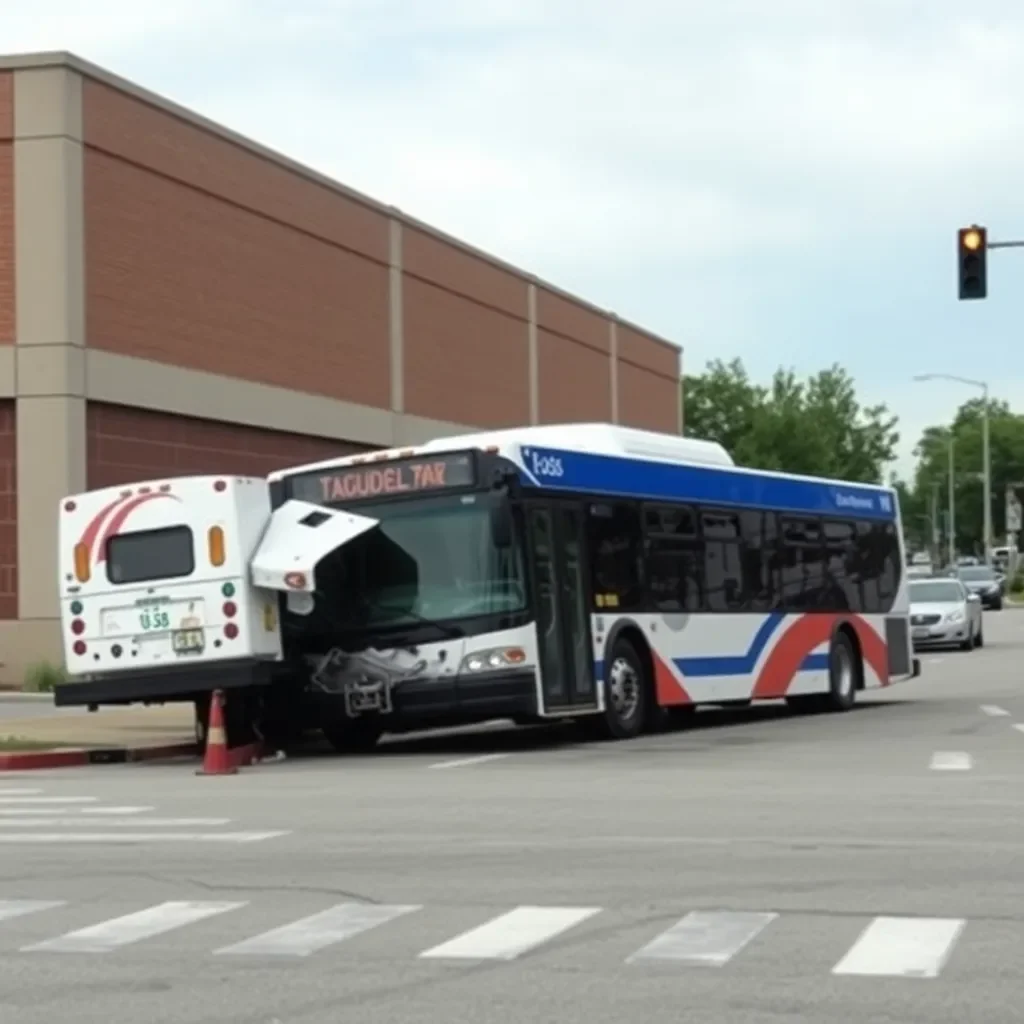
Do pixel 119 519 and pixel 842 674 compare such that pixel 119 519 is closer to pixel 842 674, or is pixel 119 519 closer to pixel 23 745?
pixel 23 745

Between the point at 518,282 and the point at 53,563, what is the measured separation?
24.2 metres

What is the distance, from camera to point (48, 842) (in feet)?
45.8

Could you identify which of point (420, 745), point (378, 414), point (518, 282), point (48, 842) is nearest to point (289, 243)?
point (378, 414)

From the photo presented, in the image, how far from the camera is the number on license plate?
20.3 m

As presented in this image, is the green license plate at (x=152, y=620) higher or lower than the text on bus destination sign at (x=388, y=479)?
lower

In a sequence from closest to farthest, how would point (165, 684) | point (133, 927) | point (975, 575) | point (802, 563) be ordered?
1. point (133, 927)
2. point (165, 684)
3. point (802, 563)
4. point (975, 575)

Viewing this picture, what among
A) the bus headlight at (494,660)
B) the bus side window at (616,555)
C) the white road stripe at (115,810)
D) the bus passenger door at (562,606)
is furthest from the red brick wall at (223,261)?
the white road stripe at (115,810)

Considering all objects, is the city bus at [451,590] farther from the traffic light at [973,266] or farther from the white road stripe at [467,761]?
the traffic light at [973,266]

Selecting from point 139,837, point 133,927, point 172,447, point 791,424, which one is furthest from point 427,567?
point 791,424

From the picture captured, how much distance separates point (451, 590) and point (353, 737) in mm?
2902

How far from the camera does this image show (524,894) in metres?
11.1

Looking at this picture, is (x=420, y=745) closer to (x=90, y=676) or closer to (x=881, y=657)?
(x=90, y=676)

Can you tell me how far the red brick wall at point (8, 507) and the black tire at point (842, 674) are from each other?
13599 mm

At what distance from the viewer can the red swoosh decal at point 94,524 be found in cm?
2098
